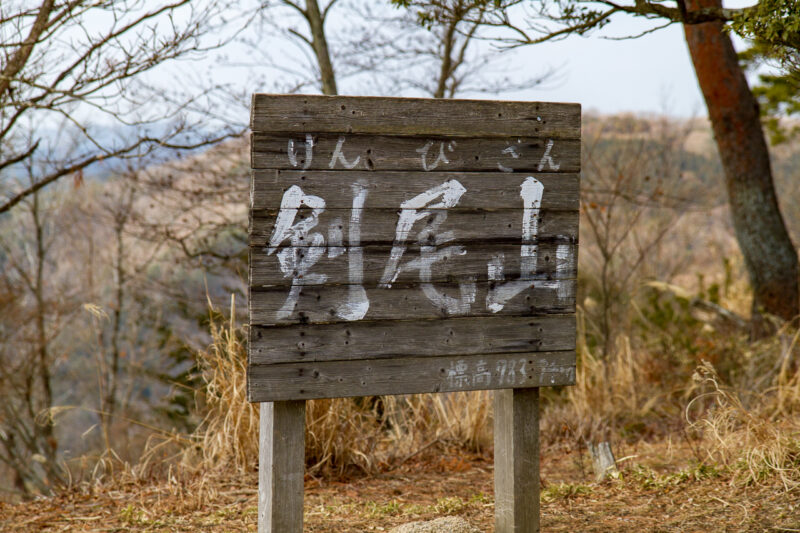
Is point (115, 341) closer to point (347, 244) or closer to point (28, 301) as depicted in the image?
point (28, 301)

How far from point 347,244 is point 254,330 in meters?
0.47

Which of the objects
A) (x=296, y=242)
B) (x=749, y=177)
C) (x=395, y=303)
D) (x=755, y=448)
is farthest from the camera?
(x=749, y=177)

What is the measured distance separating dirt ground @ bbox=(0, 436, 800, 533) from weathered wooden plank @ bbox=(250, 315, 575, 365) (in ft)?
3.47

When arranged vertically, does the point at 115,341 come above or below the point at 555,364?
below

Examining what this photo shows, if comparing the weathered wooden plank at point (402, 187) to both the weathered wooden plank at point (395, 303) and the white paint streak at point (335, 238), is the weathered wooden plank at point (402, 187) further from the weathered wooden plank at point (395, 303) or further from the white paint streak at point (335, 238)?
the weathered wooden plank at point (395, 303)

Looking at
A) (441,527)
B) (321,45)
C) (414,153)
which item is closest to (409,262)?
(414,153)

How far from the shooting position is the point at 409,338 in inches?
109

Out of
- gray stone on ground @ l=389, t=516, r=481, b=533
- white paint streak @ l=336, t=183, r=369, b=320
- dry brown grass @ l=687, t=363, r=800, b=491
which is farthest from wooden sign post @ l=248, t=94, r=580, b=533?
dry brown grass @ l=687, t=363, r=800, b=491

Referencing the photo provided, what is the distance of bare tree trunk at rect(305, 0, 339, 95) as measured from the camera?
23.2ft

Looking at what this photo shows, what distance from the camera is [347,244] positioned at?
8.77 feet

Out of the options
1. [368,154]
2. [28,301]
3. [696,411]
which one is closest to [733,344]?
[696,411]

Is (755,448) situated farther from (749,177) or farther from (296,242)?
(749,177)

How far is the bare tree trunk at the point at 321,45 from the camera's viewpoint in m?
7.08

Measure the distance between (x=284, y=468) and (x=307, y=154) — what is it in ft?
3.87
